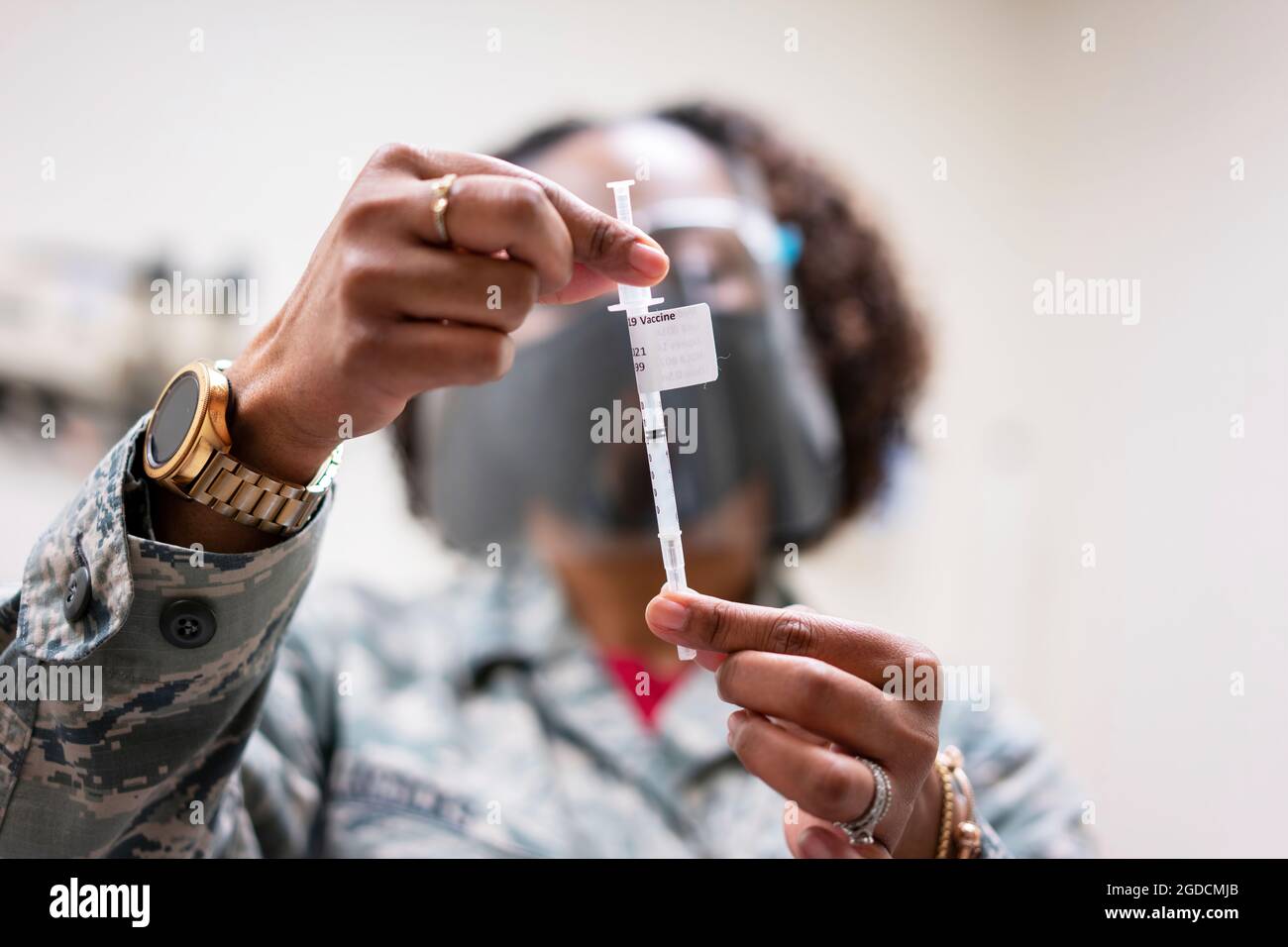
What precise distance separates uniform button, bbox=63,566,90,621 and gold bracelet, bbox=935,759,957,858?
68cm

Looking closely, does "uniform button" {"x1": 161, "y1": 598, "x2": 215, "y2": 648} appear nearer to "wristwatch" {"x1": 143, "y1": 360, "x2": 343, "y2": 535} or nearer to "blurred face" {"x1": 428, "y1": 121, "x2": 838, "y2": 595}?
"wristwatch" {"x1": 143, "y1": 360, "x2": 343, "y2": 535}

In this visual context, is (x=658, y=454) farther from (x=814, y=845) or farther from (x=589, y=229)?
(x=814, y=845)

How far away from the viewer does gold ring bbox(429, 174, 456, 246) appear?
58 cm

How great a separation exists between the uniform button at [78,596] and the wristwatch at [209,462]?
8 cm

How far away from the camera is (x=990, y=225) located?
2264mm

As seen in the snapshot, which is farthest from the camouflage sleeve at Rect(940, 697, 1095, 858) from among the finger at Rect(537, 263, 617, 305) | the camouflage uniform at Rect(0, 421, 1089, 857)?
the finger at Rect(537, 263, 617, 305)

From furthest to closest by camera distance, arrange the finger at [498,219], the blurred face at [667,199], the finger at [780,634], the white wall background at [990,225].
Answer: the white wall background at [990,225]
the blurred face at [667,199]
the finger at [780,634]
the finger at [498,219]

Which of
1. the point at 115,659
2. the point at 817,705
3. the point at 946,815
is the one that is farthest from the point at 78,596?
the point at 946,815

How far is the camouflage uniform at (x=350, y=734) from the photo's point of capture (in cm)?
65

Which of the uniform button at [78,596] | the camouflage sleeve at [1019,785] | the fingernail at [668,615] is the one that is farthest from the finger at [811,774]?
the camouflage sleeve at [1019,785]

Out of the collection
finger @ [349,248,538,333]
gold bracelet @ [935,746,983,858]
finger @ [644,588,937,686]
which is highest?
finger @ [349,248,538,333]

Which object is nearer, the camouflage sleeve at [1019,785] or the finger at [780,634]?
the finger at [780,634]

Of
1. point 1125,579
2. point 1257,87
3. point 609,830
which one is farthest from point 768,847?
point 1257,87

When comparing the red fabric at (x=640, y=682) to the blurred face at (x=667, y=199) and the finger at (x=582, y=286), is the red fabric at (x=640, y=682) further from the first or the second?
the finger at (x=582, y=286)
